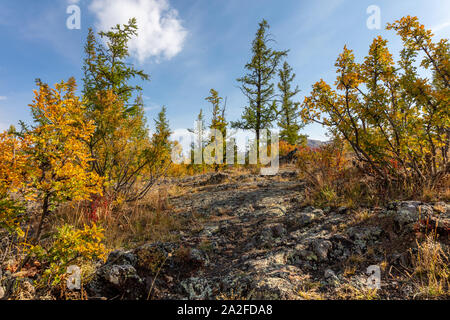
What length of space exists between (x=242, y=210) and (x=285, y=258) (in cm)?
201

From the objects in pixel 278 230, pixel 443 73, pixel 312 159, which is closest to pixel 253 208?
pixel 278 230

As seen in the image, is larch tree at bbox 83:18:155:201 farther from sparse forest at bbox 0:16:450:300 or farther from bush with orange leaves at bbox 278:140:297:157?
bush with orange leaves at bbox 278:140:297:157

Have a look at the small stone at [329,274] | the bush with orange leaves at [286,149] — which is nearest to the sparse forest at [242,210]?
the small stone at [329,274]

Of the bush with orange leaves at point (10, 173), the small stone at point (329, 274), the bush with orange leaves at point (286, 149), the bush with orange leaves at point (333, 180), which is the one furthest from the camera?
the bush with orange leaves at point (286, 149)

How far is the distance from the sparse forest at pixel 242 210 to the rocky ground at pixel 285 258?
0.7 inches

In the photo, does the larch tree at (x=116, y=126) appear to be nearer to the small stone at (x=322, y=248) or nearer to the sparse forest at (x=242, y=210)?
the sparse forest at (x=242, y=210)

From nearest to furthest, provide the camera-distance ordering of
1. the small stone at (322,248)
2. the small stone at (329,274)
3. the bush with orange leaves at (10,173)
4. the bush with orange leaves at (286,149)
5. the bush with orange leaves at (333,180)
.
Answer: the bush with orange leaves at (10,173), the small stone at (329,274), the small stone at (322,248), the bush with orange leaves at (333,180), the bush with orange leaves at (286,149)

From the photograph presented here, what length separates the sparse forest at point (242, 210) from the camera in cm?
209

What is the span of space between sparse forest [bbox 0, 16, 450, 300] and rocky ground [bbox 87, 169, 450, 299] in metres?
0.02

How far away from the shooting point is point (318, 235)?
3029 mm

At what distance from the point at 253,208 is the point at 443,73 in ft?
14.1

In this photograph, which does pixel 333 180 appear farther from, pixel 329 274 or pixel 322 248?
pixel 329 274

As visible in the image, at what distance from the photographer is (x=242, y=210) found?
459 centimetres

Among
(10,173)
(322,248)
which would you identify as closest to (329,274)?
(322,248)
